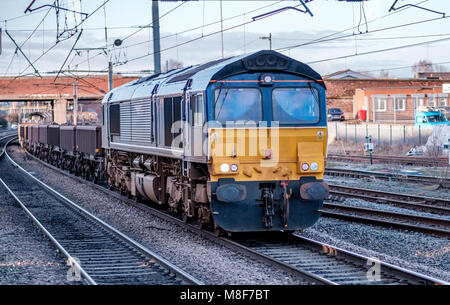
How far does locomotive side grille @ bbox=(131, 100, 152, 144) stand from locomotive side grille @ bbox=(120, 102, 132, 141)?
0.37 metres

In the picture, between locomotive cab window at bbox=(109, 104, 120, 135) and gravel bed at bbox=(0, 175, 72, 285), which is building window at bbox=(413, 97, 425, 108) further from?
gravel bed at bbox=(0, 175, 72, 285)

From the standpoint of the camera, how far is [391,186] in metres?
21.7

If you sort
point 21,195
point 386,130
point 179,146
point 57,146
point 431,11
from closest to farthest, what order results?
point 179,146 → point 431,11 → point 21,195 → point 57,146 → point 386,130

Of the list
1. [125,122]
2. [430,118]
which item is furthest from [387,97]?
[125,122]

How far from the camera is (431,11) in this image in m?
19.2

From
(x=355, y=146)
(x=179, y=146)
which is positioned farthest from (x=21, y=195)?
(x=355, y=146)

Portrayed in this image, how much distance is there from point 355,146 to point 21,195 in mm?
24089

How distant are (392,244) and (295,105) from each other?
3.21 metres

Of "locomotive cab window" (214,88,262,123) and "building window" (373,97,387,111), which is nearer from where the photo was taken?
"locomotive cab window" (214,88,262,123)

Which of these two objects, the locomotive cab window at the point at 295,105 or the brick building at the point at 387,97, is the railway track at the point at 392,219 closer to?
the locomotive cab window at the point at 295,105

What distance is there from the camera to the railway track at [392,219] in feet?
44.1

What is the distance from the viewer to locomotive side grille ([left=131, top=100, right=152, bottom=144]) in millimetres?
15750

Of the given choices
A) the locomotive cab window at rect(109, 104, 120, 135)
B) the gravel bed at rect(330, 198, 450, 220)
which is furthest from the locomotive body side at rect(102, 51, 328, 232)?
the locomotive cab window at rect(109, 104, 120, 135)

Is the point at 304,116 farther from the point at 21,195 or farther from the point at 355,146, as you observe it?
the point at 355,146
